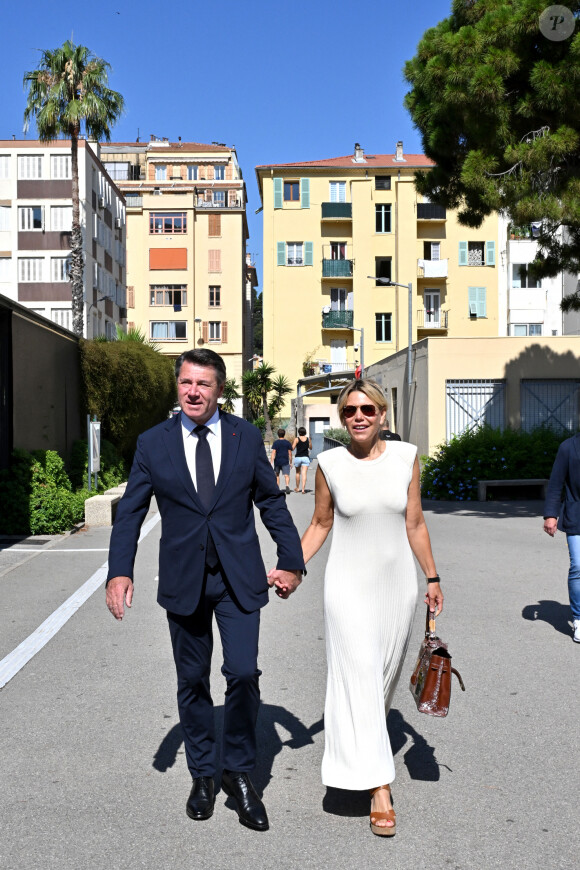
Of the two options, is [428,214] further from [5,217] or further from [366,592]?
[366,592]

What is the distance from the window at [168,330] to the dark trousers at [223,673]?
71.0 metres

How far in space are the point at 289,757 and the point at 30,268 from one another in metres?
55.8

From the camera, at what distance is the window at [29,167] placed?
56875 mm

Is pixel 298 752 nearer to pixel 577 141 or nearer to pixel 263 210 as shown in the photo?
pixel 577 141

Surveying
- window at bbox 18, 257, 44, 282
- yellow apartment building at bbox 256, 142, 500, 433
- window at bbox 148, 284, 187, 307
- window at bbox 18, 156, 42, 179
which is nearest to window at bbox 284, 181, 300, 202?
yellow apartment building at bbox 256, 142, 500, 433

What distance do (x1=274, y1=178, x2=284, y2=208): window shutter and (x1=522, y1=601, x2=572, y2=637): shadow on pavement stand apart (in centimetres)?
5850

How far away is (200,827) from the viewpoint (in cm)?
399

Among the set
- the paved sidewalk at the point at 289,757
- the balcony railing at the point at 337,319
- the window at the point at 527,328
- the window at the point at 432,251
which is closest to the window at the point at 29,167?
the balcony railing at the point at 337,319

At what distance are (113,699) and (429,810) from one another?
2362mm

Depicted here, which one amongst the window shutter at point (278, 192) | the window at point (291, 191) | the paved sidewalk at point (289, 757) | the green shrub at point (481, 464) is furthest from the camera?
the window at point (291, 191)

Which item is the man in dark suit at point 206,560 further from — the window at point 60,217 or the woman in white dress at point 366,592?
the window at point 60,217

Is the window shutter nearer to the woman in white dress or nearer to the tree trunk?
the tree trunk

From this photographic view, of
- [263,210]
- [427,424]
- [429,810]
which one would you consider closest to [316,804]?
[429,810]

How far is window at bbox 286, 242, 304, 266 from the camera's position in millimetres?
65625
